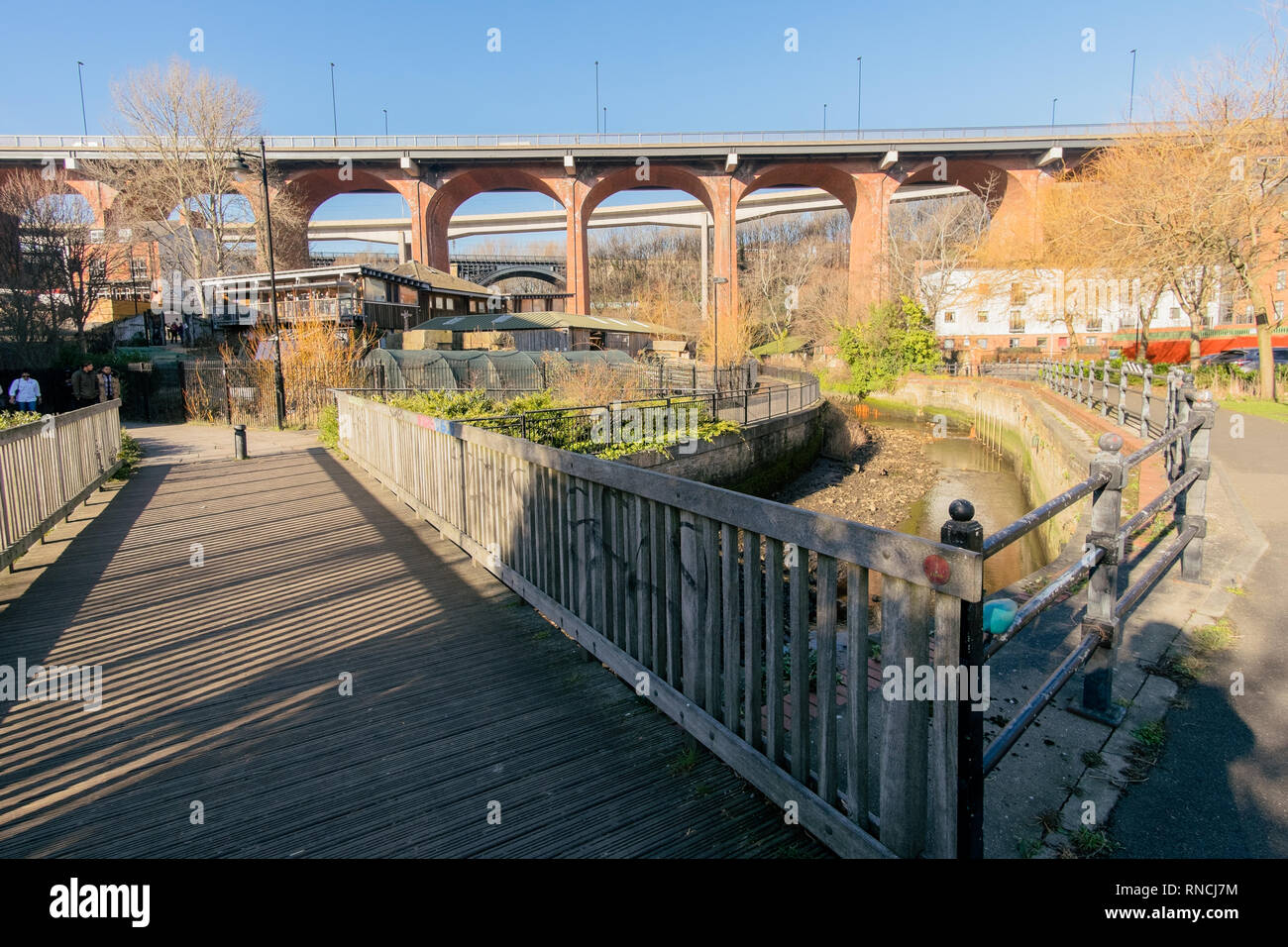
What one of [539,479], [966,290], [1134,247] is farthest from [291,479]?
[966,290]

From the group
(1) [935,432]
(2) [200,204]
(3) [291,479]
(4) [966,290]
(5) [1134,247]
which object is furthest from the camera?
(4) [966,290]

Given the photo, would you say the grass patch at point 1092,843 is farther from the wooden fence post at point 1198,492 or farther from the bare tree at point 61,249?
the bare tree at point 61,249

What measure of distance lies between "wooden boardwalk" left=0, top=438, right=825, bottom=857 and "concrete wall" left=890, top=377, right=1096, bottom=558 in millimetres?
5209

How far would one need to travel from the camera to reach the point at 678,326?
57.4m

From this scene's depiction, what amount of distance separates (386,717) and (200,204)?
45.7m

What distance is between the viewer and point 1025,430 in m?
21.9

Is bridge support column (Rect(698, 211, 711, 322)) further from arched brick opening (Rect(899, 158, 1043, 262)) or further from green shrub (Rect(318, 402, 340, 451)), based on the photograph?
green shrub (Rect(318, 402, 340, 451))

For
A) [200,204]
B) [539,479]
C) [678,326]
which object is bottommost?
[539,479]

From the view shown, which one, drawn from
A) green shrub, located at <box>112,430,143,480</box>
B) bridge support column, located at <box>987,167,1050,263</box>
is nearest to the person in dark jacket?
green shrub, located at <box>112,430,143,480</box>

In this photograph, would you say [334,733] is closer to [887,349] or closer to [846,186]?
[887,349]

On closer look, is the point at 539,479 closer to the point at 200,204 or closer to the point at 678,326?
the point at 200,204

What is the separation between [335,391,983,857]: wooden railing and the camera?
2066mm

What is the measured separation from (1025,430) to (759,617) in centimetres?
2237

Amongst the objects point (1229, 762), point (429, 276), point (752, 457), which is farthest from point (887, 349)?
point (1229, 762)
